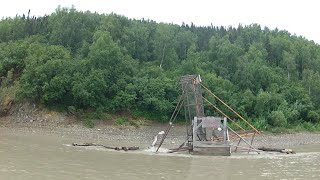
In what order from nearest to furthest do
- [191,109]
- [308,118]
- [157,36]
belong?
[191,109], [308,118], [157,36]

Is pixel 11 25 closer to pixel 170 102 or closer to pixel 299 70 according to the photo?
pixel 170 102

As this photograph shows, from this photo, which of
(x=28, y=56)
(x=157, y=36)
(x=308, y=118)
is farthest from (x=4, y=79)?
(x=308, y=118)

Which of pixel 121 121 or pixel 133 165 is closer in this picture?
pixel 133 165

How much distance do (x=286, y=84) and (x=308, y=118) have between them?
37.8ft

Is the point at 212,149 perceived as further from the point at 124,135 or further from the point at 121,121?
the point at 121,121

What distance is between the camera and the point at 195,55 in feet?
287

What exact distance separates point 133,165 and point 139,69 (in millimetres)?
49622

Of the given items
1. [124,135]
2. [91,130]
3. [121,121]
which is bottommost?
[124,135]

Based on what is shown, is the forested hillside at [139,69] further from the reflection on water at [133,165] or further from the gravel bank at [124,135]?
the reflection on water at [133,165]

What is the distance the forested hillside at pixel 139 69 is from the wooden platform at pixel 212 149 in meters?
26.6

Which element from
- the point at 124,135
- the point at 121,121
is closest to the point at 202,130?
the point at 124,135

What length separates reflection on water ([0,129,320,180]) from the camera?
20781mm

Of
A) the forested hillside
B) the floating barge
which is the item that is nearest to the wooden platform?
the floating barge

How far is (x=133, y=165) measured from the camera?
25.1 meters
